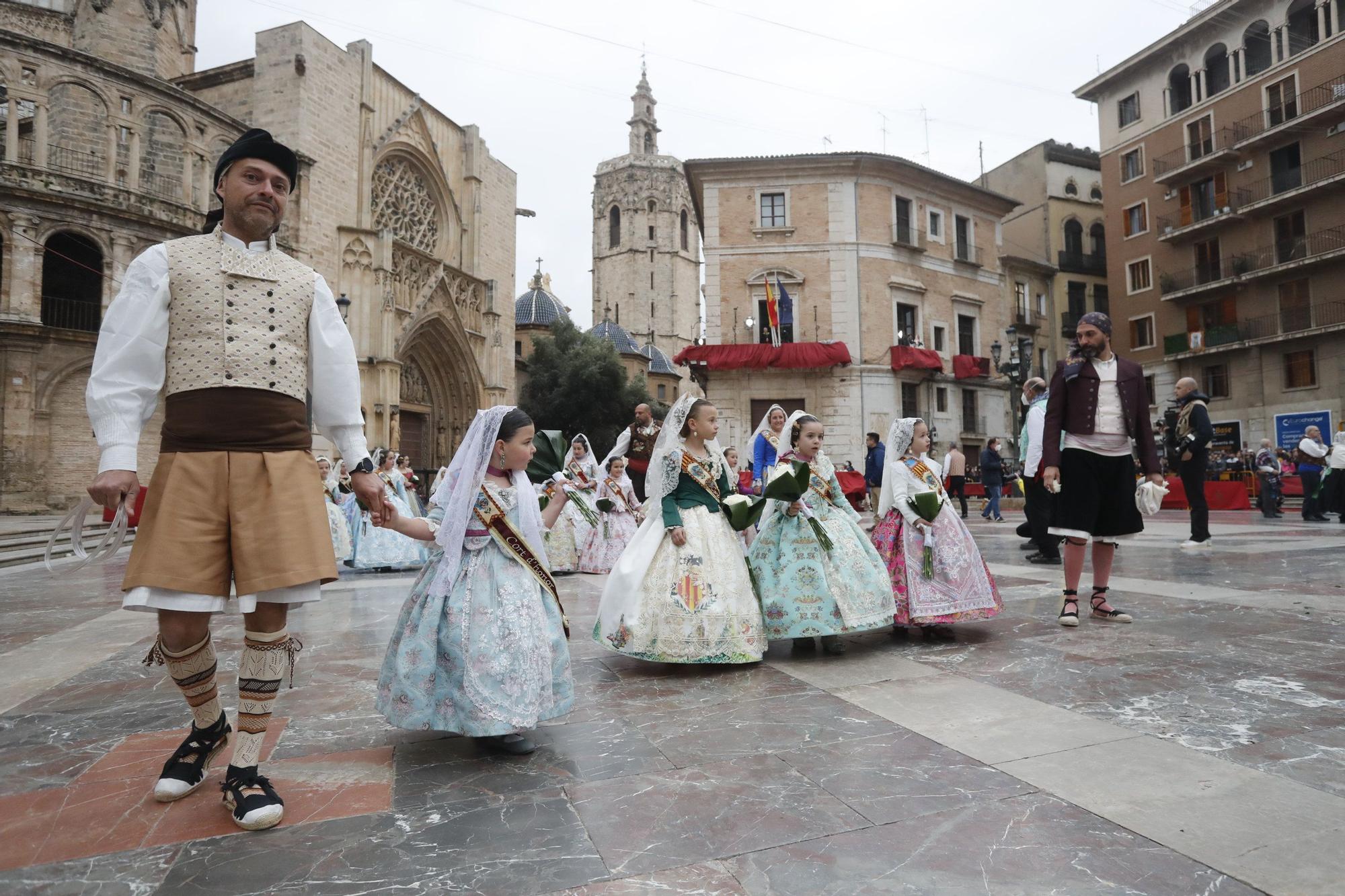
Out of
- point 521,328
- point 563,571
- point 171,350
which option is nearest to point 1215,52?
point 563,571

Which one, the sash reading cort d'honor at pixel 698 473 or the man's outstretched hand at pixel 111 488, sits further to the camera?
the sash reading cort d'honor at pixel 698 473

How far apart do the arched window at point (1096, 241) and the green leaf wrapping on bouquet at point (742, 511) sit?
3943 centimetres

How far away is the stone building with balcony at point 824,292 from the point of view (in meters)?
27.9

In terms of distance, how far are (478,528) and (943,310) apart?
30.1 metres

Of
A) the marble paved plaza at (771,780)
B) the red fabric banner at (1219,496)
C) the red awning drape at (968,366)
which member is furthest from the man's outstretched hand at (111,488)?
the red awning drape at (968,366)

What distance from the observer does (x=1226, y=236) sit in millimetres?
29406

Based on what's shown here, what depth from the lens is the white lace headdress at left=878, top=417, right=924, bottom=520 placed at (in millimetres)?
5434

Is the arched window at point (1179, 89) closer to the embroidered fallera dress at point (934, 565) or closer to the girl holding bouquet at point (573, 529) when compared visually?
the girl holding bouquet at point (573, 529)

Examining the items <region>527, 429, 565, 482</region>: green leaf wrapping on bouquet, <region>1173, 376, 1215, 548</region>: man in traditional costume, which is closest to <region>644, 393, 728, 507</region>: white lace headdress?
<region>527, 429, 565, 482</region>: green leaf wrapping on bouquet

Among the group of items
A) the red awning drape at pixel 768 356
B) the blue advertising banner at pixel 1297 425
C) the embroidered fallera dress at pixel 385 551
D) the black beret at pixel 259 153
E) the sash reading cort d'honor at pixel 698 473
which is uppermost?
the red awning drape at pixel 768 356

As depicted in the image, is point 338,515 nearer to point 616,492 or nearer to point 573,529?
point 573,529

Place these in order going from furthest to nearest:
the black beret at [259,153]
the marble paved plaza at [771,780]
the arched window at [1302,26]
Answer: the arched window at [1302,26] → the black beret at [259,153] → the marble paved plaza at [771,780]

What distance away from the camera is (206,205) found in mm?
23578

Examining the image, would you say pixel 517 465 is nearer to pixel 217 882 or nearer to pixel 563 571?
pixel 217 882
